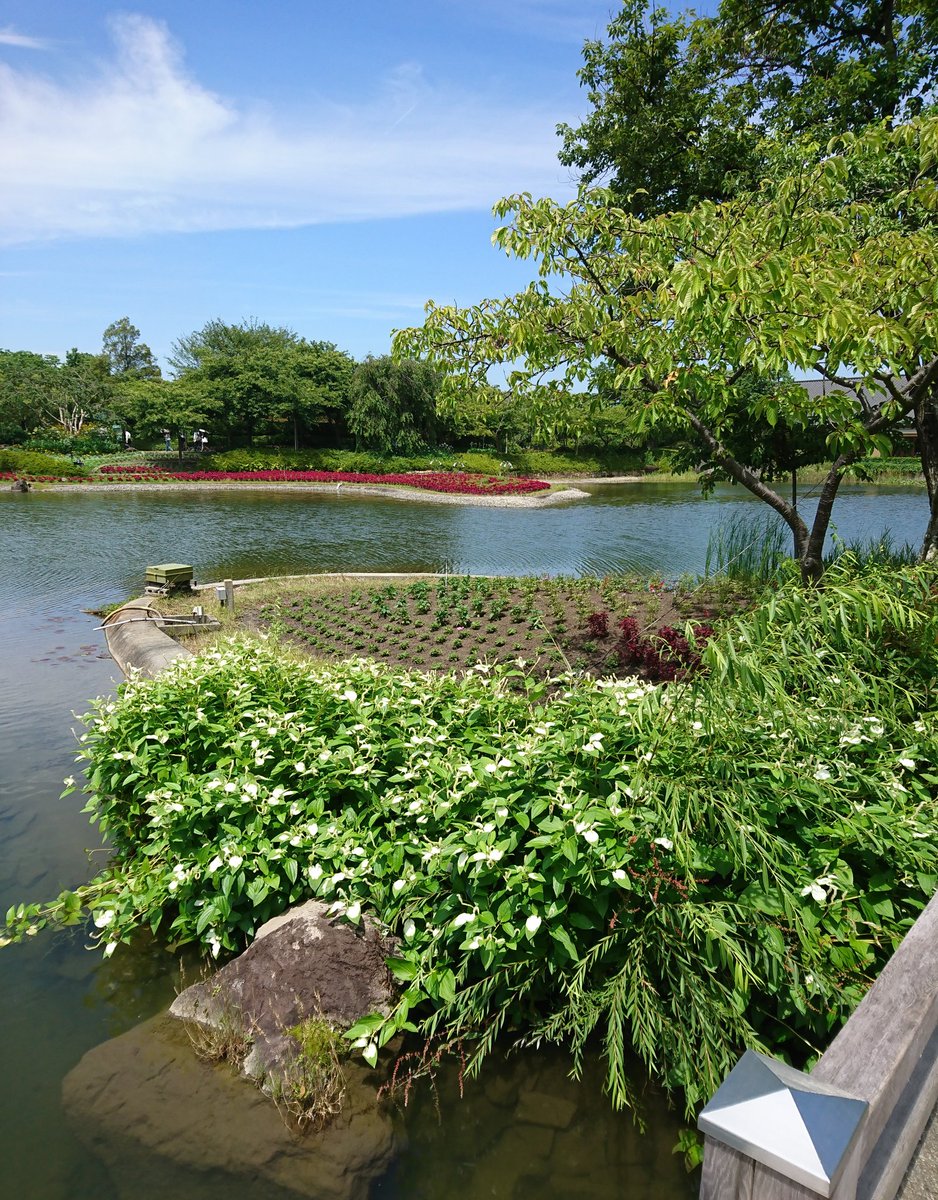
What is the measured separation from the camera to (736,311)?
182 inches

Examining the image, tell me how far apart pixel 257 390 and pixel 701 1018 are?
41643 millimetres

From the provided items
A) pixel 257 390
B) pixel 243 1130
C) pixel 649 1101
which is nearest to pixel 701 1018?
pixel 649 1101

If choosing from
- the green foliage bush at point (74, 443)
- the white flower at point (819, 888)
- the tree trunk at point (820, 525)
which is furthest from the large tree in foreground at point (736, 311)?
the green foliage bush at point (74, 443)

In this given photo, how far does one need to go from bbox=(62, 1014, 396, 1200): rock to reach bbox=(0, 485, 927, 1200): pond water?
0.15 feet

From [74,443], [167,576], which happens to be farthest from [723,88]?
[74,443]

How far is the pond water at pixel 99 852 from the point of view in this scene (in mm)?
2318

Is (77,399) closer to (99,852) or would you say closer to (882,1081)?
(99,852)

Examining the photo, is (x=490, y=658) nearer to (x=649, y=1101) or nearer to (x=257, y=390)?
(x=649, y=1101)

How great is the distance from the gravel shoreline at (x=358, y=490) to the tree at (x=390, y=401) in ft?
28.9

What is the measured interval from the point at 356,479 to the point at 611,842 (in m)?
32.6

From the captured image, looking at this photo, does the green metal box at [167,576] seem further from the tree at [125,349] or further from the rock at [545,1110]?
the tree at [125,349]

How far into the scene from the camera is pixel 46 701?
6.43 metres

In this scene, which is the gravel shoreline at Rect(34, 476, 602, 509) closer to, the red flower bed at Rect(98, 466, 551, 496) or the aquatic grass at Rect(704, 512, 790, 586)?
the red flower bed at Rect(98, 466, 551, 496)

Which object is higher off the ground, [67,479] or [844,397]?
[844,397]
